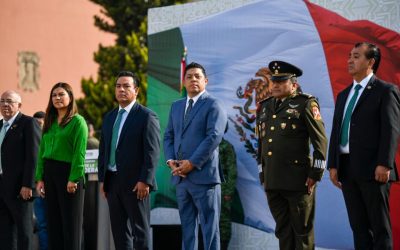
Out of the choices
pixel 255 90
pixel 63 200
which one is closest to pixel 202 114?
pixel 63 200

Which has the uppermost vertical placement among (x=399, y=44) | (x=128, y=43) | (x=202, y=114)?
(x=128, y=43)

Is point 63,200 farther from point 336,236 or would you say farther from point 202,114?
point 336,236

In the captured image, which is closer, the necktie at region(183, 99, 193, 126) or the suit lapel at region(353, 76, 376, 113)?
the suit lapel at region(353, 76, 376, 113)

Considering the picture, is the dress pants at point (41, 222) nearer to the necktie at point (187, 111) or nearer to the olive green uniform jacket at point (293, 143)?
the necktie at point (187, 111)

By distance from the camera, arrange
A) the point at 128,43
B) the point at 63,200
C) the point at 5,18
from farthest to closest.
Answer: the point at 5,18 → the point at 128,43 → the point at 63,200

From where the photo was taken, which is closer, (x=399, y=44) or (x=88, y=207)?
(x=399, y=44)

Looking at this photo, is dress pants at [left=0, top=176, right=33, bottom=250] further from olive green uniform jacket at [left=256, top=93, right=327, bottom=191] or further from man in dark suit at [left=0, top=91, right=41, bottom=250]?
olive green uniform jacket at [left=256, top=93, right=327, bottom=191]

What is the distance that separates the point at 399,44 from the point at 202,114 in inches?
86.9

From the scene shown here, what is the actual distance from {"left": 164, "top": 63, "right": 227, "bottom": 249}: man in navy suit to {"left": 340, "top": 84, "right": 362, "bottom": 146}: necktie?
43.2 inches

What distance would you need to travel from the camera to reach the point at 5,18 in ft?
75.3

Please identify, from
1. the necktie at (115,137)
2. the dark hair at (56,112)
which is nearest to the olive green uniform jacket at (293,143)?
the necktie at (115,137)

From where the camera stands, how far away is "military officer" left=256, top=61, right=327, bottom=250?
574cm

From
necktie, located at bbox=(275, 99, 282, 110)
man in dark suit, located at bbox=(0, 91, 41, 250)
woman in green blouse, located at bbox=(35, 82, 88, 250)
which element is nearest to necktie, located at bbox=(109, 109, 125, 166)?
woman in green blouse, located at bbox=(35, 82, 88, 250)

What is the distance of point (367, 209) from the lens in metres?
5.38
